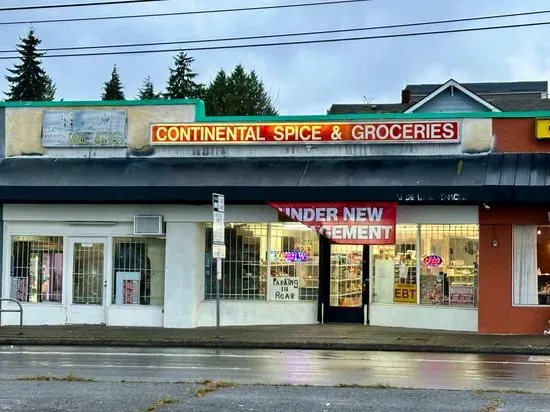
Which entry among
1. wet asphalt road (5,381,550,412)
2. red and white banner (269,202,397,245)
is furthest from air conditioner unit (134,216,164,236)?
wet asphalt road (5,381,550,412)

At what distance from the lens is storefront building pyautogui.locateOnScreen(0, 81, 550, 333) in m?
19.4

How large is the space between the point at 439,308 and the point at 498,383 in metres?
8.68

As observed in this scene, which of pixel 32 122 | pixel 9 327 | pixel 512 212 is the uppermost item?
pixel 32 122

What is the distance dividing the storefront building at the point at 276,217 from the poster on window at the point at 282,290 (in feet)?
0.10

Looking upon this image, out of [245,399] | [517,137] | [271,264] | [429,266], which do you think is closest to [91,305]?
[271,264]

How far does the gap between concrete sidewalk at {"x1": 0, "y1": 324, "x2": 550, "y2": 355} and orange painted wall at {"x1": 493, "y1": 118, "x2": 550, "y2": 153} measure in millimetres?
4489

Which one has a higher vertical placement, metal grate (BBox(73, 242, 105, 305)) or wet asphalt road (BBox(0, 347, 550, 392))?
metal grate (BBox(73, 242, 105, 305))

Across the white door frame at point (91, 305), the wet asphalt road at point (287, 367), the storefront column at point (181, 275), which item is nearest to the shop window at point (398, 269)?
the wet asphalt road at point (287, 367)

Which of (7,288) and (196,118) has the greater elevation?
(196,118)

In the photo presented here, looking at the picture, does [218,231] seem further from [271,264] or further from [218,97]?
[218,97]

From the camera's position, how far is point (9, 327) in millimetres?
21125

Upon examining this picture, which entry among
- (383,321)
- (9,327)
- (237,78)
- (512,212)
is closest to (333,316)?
(383,321)

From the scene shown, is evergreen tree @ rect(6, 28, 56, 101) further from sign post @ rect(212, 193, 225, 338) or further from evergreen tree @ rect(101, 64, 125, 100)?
sign post @ rect(212, 193, 225, 338)

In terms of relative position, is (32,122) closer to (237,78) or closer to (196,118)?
(196,118)
